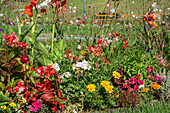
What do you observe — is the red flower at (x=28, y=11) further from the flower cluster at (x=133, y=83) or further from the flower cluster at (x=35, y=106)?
the flower cluster at (x=133, y=83)

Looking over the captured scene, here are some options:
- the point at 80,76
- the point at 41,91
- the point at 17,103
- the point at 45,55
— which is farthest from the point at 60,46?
the point at 17,103

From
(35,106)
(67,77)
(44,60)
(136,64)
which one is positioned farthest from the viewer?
(136,64)

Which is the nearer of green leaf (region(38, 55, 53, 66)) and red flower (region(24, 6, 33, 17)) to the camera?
red flower (region(24, 6, 33, 17))

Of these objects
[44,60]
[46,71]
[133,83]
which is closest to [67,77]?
[46,71]

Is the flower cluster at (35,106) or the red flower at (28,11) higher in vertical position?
the red flower at (28,11)

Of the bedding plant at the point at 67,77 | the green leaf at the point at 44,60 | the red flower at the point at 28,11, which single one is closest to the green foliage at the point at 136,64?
the bedding plant at the point at 67,77

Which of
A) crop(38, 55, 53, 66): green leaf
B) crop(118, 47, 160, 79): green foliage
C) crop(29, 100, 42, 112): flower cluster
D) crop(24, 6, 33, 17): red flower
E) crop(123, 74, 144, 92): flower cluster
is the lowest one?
crop(29, 100, 42, 112): flower cluster

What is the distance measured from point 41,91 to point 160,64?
1.78 meters

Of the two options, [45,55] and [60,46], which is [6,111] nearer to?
[45,55]

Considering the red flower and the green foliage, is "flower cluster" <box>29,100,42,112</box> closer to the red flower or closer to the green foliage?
the red flower

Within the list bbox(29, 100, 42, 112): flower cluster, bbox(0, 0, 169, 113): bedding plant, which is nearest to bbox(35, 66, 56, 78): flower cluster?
bbox(0, 0, 169, 113): bedding plant

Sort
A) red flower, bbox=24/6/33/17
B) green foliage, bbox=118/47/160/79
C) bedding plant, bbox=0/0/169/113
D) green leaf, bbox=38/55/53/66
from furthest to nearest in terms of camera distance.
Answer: green foliage, bbox=118/47/160/79 < green leaf, bbox=38/55/53/66 < red flower, bbox=24/6/33/17 < bedding plant, bbox=0/0/169/113

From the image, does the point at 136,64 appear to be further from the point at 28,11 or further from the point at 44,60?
the point at 28,11

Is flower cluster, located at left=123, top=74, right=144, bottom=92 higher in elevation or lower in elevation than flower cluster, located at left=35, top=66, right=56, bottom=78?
lower
